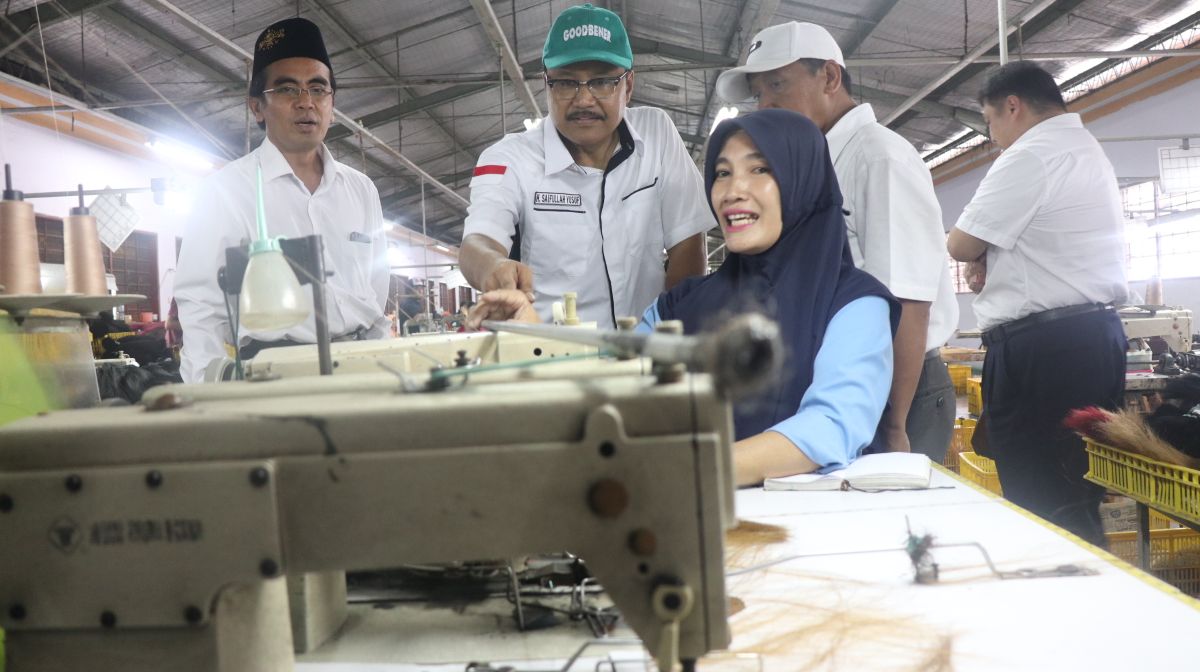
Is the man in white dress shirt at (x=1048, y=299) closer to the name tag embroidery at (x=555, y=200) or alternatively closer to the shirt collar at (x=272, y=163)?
the name tag embroidery at (x=555, y=200)

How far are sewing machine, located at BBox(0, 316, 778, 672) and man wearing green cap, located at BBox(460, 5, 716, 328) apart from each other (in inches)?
61.9

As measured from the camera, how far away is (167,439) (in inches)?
28.0

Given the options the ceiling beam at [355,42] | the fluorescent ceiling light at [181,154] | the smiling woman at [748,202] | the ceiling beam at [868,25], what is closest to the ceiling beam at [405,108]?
the ceiling beam at [355,42]

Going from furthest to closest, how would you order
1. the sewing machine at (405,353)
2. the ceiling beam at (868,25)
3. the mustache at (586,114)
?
the ceiling beam at (868,25) → the mustache at (586,114) → the sewing machine at (405,353)

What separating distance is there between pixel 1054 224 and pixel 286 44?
→ 8.46 feet

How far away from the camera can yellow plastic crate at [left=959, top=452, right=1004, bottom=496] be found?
3298 millimetres

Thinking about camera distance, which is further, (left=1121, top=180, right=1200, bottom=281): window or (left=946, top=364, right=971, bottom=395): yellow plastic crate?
(left=1121, top=180, right=1200, bottom=281): window

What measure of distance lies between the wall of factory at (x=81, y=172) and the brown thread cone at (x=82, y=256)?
365 cm

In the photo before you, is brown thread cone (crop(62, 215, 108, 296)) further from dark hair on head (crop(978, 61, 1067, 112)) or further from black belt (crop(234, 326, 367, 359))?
dark hair on head (crop(978, 61, 1067, 112))

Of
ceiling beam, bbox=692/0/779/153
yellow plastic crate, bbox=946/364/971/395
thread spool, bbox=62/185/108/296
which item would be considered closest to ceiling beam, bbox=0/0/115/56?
thread spool, bbox=62/185/108/296

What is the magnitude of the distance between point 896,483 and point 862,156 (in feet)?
3.89

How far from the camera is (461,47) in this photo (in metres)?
9.39

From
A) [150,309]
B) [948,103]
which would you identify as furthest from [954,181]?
[150,309]

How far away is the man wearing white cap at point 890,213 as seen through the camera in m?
2.28
